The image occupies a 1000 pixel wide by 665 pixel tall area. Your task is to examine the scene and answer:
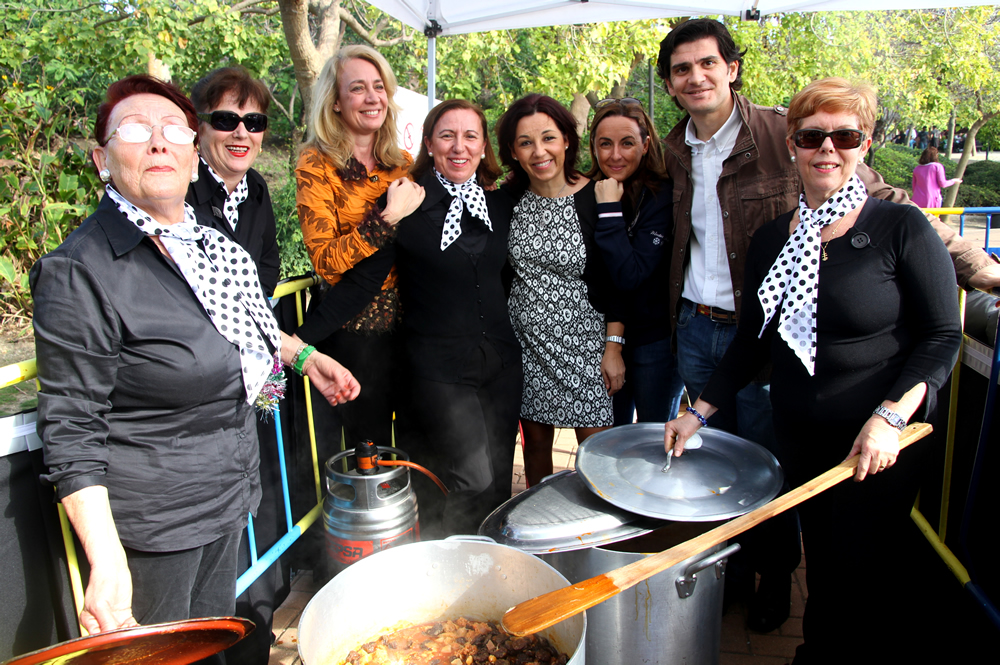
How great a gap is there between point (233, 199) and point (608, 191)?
5.12 ft

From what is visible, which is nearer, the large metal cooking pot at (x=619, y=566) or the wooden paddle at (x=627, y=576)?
the wooden paddle at (x=627, y=576)

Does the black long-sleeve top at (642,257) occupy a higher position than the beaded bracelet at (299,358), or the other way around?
the black long-sleeve top at (642,257)

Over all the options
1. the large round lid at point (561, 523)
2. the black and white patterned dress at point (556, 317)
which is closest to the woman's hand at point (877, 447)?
the large round lid at point (561, 523)

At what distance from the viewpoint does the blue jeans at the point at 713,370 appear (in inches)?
104

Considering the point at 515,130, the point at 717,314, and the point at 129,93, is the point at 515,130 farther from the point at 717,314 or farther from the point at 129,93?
the point at 129,93

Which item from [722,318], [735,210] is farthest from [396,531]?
[735,210]

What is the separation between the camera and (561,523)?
6.38 feet

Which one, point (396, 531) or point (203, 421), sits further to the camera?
point (396, 531)

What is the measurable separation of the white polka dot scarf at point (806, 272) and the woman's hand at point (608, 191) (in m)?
0.88

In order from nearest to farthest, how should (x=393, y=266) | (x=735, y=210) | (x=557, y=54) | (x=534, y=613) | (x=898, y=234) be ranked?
(x=534, y=613) < (x=898, y=234) < (x=735, y=210) < (x=393, y=266) < (x=557, y=54)

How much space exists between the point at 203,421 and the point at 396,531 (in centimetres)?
113

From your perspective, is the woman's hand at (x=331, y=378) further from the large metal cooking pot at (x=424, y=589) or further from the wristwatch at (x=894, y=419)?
the wristwatch at (x=894, y=419)

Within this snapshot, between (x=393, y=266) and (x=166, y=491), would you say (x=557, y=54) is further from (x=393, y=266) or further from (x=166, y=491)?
(x=166, y=491)

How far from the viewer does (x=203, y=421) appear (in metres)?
1.68
